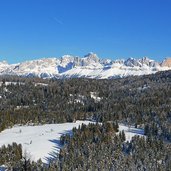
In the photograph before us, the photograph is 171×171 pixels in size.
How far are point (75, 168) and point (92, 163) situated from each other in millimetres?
10612

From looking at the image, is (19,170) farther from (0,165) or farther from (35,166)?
(0,165)

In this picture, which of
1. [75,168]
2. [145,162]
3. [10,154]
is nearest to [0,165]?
[10,154]

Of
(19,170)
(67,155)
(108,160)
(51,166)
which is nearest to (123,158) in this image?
(108,160)

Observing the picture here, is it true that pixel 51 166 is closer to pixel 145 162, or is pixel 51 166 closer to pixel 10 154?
pixel 10 154

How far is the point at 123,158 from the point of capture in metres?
199

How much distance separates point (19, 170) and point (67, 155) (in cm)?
3221

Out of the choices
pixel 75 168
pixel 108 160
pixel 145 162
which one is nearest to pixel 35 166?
pixel 75 168

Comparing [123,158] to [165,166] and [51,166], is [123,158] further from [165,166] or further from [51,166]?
[51,166]

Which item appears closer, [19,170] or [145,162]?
[19,170]

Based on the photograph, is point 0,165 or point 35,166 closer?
point 35,166

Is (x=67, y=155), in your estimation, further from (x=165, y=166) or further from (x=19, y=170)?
(x=165, y=166)

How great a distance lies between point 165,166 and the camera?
193 metres

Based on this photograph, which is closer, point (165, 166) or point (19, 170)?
point (19, 170)

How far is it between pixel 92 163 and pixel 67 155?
48.2 ft
